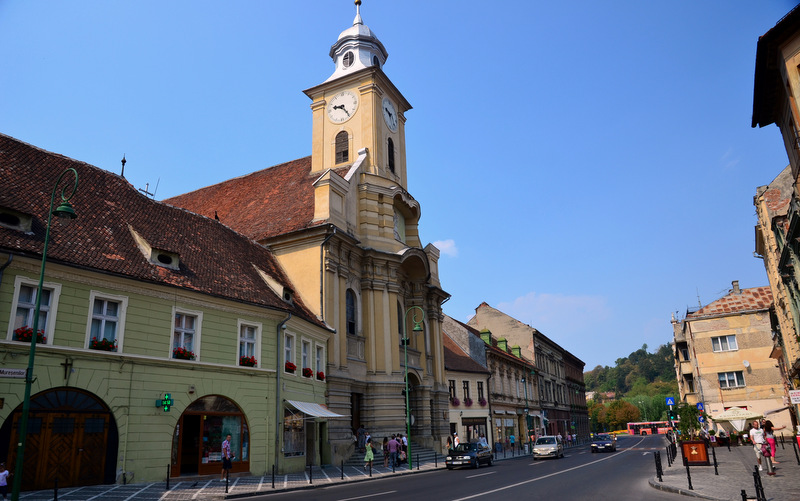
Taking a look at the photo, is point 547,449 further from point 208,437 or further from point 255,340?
point 208,437

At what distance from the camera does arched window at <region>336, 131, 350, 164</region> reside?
40166 mm

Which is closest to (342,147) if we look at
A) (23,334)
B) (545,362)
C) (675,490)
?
(23,334)

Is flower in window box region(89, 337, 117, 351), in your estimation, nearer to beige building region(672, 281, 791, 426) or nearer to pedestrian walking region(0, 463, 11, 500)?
pedestrian walking region(0, 463, 11, 500)

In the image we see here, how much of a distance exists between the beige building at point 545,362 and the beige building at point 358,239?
95.8 feet

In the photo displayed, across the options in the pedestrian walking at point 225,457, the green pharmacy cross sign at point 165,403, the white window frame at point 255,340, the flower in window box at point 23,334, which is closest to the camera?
the flower in window box at point 23,334

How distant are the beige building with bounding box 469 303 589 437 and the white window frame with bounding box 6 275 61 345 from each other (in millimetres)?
57609

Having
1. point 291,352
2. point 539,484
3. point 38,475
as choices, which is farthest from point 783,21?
point 38,475

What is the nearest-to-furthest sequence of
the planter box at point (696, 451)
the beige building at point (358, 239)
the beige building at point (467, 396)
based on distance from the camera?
the planter box at point (696, 451), the beige building at point (358, 239), the beige building at point (467, 396)

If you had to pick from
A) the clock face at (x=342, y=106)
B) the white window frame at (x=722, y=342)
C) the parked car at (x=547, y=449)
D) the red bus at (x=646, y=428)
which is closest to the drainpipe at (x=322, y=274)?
the clock face at (x=342, y=106)

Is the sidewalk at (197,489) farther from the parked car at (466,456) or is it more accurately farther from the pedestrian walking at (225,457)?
the parked car at (466,456)

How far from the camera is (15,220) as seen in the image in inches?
678

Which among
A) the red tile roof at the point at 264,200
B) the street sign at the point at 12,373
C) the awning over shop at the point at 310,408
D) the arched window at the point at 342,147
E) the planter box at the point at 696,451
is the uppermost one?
the arched window at the point at 342,147

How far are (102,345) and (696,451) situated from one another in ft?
75.5

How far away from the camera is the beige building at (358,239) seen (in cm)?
3216
